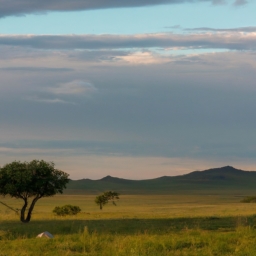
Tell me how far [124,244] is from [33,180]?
23192 millimetres

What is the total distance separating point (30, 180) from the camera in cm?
4025

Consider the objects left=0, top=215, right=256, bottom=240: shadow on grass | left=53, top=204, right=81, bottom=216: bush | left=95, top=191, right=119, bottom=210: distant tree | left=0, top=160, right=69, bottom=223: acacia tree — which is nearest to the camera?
left=0, top=215, right=256, bottom=240: shadow on grass

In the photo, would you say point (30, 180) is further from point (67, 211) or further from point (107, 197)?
point (107, 197)

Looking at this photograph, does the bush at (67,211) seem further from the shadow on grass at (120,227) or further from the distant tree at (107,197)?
the distant tree at (107,197)

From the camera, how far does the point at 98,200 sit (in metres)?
84.1

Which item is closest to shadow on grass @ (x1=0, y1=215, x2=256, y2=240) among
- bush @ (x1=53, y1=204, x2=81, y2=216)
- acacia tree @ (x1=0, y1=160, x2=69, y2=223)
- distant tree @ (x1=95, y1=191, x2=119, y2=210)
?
→ acacia tree @ (x1=0, y1=160, x2=69, y2=223)

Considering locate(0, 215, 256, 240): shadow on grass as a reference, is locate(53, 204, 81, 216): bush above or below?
above

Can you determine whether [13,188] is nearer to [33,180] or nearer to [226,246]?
[33,180]

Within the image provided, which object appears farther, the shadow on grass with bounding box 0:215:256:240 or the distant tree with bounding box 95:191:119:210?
the distant tree with bounding box 95:191:119:210

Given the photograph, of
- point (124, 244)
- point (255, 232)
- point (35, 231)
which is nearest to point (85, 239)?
point (124, 244)

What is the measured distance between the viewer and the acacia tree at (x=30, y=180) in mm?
40531

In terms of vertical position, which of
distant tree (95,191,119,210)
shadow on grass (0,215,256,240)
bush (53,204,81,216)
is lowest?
shadow on grass (0,215,256,240)

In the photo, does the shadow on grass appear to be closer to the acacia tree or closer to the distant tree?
the acacia tree

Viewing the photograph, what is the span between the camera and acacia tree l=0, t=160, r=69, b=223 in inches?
1596
